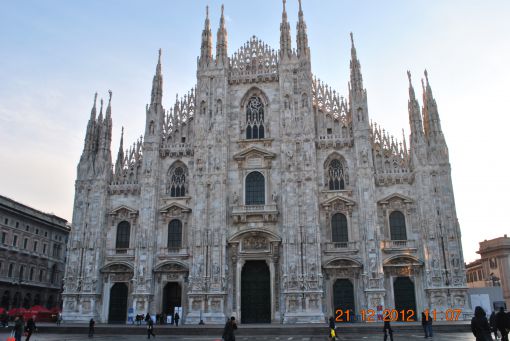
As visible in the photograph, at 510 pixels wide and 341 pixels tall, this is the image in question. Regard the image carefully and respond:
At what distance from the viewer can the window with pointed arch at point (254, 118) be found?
128 feet

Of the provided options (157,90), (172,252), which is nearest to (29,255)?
(172,252)

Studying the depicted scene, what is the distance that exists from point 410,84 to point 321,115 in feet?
24.8

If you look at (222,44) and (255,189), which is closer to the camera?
(255,189)

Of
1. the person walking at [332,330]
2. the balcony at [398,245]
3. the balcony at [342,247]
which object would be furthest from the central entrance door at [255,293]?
the person walking at [332,330]

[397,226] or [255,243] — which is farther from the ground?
[397,226]

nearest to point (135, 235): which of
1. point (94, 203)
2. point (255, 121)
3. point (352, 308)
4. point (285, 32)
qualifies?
point (94, 203)

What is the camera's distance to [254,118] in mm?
39344

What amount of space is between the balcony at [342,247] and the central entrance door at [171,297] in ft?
38.7

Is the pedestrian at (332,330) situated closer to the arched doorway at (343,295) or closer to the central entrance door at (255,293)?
the arched doorway at (343,295)

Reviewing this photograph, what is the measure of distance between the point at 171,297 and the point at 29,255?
2400 cm

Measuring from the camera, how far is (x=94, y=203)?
126ft

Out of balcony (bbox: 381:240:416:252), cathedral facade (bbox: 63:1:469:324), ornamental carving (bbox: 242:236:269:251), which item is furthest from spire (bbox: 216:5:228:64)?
balcony (bbox: 381:240:416:252)

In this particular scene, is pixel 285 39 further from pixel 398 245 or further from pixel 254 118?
pixel 398 245

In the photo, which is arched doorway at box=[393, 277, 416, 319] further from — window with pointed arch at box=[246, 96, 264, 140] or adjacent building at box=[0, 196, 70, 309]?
adjacent building at box=[0, 196, 70, 309]
